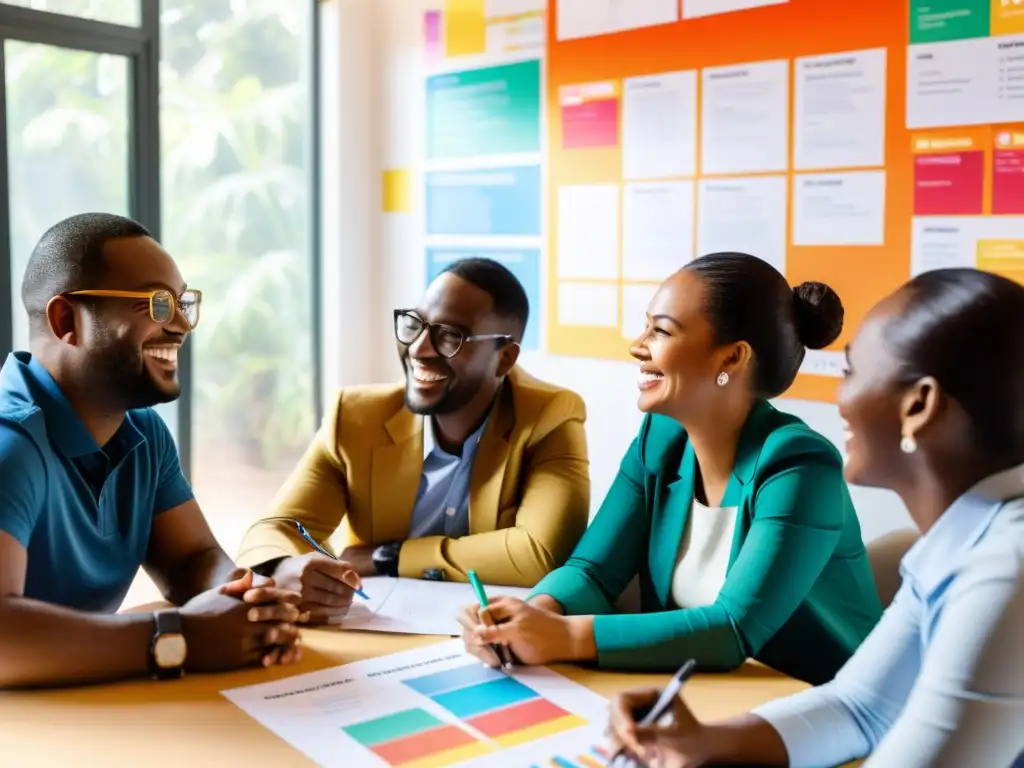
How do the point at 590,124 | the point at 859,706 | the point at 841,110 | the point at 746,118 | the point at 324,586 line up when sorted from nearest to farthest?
the point at 859,706 → the point at 324,586 → the point at 841,110 → the point at 746,118 → the point at 590,124

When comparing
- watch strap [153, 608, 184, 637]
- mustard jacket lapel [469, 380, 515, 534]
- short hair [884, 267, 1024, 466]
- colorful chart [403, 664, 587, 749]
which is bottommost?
colorful chart [403, 664, 587, 749]

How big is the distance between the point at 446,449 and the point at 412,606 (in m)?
0.54

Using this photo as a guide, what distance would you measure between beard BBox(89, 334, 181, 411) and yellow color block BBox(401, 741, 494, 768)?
827 millimetres

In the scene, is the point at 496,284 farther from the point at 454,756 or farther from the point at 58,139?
the point at 58,139

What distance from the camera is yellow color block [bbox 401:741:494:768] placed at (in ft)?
4.05

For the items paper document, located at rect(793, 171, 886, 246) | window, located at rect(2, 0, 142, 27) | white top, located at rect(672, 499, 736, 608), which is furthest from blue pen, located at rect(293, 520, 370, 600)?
window, located at rect(2, 0, 142, 27)

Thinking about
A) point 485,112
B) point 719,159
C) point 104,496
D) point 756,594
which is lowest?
point 756,594

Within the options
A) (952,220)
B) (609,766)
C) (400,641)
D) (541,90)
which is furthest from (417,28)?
(609,766)

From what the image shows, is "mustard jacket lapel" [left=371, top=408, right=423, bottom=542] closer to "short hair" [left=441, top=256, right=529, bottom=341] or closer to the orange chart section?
"short hair" [left=441, top=256, right=529, bottom=341]

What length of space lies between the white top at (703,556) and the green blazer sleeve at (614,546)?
0.11 m

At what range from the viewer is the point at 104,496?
1.76 m

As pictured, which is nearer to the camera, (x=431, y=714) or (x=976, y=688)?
(x=976, y=688)

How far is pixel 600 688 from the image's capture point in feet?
4.84

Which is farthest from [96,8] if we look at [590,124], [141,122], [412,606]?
[412,606]
